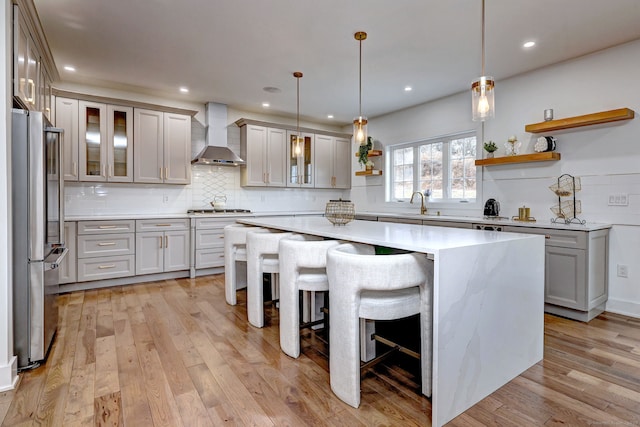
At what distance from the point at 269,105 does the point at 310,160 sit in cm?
123

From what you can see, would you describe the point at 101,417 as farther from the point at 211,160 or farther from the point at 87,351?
the point at 211,160

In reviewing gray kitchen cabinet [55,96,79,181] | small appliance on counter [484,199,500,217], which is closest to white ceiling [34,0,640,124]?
gray kitchen cabinet [55,96,79,181]

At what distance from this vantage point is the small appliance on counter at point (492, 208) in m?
4.12

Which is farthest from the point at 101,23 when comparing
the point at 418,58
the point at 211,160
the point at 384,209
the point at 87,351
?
the point at 384,209

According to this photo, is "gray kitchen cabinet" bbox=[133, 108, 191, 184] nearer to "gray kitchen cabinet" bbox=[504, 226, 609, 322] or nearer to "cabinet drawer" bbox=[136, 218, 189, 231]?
"cabinet drawer" bbox=[136, 218, 189, 231]

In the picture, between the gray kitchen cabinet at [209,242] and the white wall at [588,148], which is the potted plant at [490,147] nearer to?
the white wall at [588,148]

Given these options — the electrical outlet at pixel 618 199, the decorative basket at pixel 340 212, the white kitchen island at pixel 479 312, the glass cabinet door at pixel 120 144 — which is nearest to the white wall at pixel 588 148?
the electrical outlet at pixel 618 199

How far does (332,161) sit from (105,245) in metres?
3.88

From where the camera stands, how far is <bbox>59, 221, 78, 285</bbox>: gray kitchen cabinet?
3842 mm

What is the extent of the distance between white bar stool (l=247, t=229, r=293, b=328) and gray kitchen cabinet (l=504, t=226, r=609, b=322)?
252 cm

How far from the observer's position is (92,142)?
420cm

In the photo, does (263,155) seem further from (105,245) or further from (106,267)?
(106,267)

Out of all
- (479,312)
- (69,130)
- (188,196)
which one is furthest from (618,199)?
(69,130)

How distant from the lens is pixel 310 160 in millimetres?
6078
